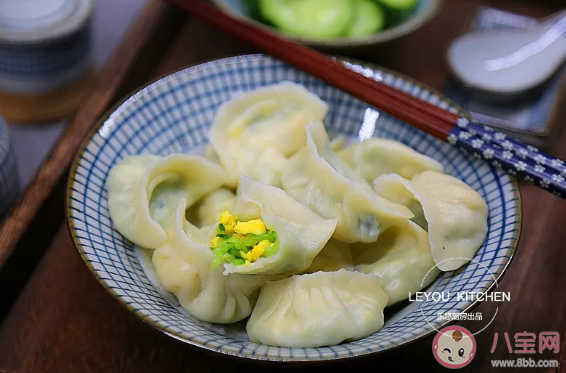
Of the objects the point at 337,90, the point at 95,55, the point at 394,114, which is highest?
the point at 394,114

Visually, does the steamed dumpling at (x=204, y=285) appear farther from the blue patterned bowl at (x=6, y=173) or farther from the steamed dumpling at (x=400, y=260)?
the blue patterned bowl at (x=6, y=173)

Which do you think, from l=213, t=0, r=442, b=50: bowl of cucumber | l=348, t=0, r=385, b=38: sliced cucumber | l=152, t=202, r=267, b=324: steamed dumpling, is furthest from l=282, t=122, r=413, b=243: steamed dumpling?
l=348, t=0, r=385, b=38: sliced cucumber

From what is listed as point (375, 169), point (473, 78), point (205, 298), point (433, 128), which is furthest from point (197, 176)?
point (473, 78)

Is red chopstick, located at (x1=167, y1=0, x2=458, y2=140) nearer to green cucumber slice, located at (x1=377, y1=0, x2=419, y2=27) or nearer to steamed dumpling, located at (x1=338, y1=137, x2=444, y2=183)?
steamed dumpling, located at (x1=338, y1=137, x2=444, y2=183)

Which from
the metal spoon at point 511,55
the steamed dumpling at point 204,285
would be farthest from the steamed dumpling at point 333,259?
the metal spoon at point 511,55

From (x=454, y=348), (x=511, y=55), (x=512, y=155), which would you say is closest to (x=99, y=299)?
(x=454, y=348)

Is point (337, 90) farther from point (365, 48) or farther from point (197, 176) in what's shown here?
point (197, 176)
